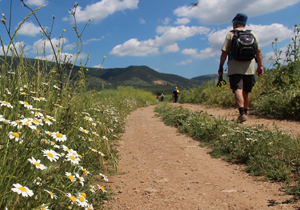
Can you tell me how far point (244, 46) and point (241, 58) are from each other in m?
0.23

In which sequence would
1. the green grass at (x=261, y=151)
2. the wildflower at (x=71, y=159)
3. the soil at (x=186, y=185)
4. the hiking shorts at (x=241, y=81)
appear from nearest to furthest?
1. the wildflower at (x=71, y=159)
2. the soil at (x=186, y=185)
3. the green grass at (x=261, y=151)
4. the hiking shorts at (x=241, y=81)

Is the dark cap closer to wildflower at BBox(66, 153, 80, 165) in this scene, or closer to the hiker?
the hiker

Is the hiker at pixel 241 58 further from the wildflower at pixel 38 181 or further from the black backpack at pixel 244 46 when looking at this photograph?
the wildflower at pixel 38 181

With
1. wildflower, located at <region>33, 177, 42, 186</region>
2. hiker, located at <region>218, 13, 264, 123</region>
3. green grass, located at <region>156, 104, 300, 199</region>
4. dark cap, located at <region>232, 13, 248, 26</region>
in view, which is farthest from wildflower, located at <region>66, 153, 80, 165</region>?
dark cap, located at <region>232, 13, 248, 26</region>

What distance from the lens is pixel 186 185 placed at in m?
2.55

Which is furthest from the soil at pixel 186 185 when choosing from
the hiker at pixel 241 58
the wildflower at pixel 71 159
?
the hiker at pixel 241 58

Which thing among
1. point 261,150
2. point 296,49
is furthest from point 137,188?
point 296,49

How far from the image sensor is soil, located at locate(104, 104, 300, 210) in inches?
84.5

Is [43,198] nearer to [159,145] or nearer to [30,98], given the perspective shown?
[30,98]

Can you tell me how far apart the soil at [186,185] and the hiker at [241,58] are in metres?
1.72

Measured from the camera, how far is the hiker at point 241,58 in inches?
192

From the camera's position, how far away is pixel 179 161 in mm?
3385

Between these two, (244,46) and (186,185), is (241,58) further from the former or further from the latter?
(186,185)

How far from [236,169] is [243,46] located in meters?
2.72
